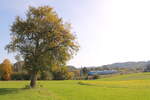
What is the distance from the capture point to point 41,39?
28.7 m

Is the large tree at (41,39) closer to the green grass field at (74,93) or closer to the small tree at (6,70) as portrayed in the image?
the green grass field at (74,93)

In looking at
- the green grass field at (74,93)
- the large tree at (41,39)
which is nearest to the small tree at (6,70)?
the green grass field at (74,93)

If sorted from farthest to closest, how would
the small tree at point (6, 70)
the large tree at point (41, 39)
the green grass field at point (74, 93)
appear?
the small tree at point (6, 70) < the large tree at point (41, 39) < the green grass field at point (74, 93)

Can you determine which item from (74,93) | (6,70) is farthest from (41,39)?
(6,70)

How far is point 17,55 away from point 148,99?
20.8 m

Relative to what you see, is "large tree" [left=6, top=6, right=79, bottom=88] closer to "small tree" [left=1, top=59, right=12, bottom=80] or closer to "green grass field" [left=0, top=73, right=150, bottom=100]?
"green grass field" [left=0, top=73, right=150, bottom=100]

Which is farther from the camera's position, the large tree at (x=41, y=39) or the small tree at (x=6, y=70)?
the small tree at (x=6, y=70)

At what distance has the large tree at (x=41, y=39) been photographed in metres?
28.0

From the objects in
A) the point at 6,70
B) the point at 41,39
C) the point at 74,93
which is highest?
the point at 41,39

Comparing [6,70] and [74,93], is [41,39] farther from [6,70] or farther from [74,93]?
[6,70]

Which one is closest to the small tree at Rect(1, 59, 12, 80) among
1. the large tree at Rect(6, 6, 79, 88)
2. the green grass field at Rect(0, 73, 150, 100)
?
the green grass field at Rect(0, 73, 150, 100)

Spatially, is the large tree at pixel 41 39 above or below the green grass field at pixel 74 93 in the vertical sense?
above

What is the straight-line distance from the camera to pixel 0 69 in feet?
293

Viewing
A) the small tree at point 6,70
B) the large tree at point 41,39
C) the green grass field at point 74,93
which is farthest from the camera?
the small tree at point 6,70
